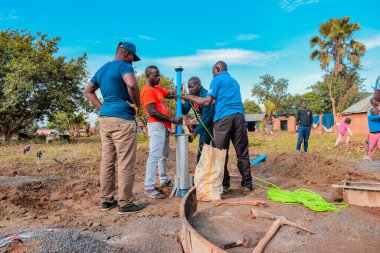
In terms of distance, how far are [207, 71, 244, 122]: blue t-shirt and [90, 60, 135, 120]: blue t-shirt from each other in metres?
1.20

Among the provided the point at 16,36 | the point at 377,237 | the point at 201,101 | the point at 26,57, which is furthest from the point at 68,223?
the point at 16,36

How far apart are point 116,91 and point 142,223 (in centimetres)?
158

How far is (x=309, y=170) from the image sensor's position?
6746mm

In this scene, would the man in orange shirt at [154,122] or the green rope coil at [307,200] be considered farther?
the man in orange shirt at [154,122]

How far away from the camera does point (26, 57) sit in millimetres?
17109

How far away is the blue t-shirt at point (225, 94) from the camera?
4.39 meters

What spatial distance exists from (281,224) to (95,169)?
5607 millimetres

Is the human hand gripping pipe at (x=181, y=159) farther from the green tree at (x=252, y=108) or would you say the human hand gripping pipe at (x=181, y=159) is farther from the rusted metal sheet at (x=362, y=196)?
the green tree at (x=252, y=108)

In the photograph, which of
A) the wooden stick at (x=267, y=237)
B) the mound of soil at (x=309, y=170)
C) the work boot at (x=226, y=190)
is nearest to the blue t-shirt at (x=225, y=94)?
the work boot at (x=226, y=190)

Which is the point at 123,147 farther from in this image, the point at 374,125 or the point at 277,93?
the point at 277,93

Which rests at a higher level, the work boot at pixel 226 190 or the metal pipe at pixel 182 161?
the metal pipe at pixel 182 161

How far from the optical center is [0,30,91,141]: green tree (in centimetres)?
1634

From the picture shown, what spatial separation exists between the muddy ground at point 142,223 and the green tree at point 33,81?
42.2 feet

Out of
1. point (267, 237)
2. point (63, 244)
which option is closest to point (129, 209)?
point (63, 244)
